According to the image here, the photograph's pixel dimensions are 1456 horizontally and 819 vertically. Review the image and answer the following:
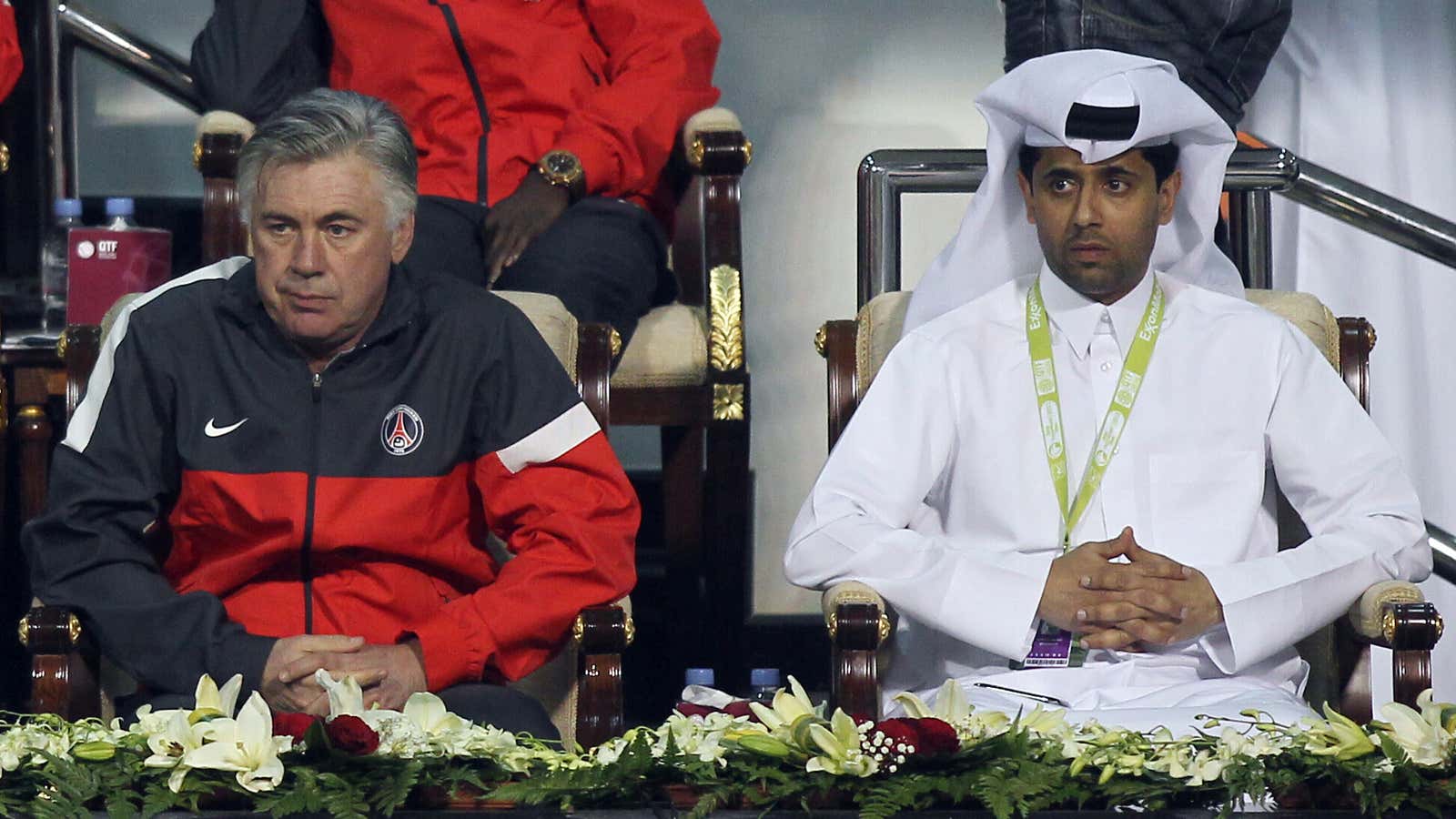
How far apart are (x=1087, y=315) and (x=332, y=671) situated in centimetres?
133

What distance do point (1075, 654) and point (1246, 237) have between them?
1263 mm

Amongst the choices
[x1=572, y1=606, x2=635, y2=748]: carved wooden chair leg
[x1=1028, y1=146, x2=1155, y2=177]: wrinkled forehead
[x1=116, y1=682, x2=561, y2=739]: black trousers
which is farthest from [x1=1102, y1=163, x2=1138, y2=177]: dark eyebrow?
[x1=116, y1=682, x2=561, y2=739]: black trousers

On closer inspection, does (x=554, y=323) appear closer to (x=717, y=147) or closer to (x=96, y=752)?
(x=717, y=147)

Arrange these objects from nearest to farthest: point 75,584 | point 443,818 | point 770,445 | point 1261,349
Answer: point 443,818
point 75,584
point 1261,349
point 770,445

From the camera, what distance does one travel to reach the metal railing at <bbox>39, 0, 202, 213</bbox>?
183 inches

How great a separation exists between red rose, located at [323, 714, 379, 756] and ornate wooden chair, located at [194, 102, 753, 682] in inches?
69.9

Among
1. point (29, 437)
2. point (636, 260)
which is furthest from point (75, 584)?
point (636, 260)

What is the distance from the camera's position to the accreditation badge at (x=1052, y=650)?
3.17 metres

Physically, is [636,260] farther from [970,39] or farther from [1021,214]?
→ [970,39]

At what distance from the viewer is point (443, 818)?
212 centimetres

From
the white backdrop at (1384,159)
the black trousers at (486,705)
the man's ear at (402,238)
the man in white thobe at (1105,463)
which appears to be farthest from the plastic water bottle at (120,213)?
the white backdrop at (1384,159)

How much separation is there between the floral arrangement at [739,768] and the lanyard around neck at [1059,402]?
104cm

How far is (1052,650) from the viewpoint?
317 cm

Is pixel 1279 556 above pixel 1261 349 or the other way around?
the other way around
